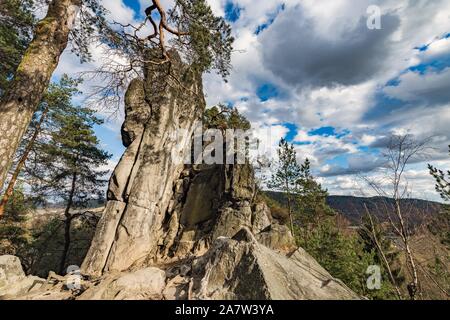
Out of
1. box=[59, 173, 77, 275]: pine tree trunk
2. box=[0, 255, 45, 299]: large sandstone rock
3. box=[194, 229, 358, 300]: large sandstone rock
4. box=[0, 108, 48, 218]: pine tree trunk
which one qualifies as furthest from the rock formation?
box=[59, 173, 77, 275]: pine tree trunk

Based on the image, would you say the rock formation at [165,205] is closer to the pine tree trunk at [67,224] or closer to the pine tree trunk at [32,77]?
the pine tree trunk at [32,77]

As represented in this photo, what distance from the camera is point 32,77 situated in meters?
4.07

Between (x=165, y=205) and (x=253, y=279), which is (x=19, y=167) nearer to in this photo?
(x=165, y=205)

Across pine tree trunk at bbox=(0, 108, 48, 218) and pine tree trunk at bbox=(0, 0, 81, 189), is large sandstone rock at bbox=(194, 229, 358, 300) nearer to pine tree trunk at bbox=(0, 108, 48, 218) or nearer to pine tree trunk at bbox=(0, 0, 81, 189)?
pine tree trunk at bbox=(0, 0, 81, 189)

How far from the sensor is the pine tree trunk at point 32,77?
3697 millimetres


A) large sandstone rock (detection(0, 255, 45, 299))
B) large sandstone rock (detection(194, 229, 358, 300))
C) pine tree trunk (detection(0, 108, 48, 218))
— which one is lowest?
large sandstone rock (detection(0, 255, 45, 299))

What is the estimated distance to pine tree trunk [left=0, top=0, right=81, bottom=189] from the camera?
12.1 feet

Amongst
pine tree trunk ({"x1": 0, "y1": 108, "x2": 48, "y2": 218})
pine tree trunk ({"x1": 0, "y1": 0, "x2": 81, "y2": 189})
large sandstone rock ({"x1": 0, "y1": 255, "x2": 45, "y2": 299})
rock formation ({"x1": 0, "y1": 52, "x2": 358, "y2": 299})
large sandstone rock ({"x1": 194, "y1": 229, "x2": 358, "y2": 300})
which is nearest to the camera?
pine tree trunk ({"x1": 0, "y1": 0, "x2": 81, "y2": 189})

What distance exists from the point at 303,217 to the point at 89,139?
27626 mm

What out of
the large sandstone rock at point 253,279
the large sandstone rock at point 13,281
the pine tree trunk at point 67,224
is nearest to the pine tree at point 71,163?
the pine tree trunk at point 67,224

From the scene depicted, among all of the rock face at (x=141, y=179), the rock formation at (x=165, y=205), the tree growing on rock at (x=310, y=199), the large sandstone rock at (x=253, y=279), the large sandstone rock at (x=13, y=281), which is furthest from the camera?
the tree growing on rock at (x=310, y=199)

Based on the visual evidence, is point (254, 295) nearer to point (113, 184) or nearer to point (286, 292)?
point (286, 292)

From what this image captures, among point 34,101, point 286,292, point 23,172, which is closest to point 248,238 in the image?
point 286,292

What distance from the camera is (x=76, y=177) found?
699 inches
